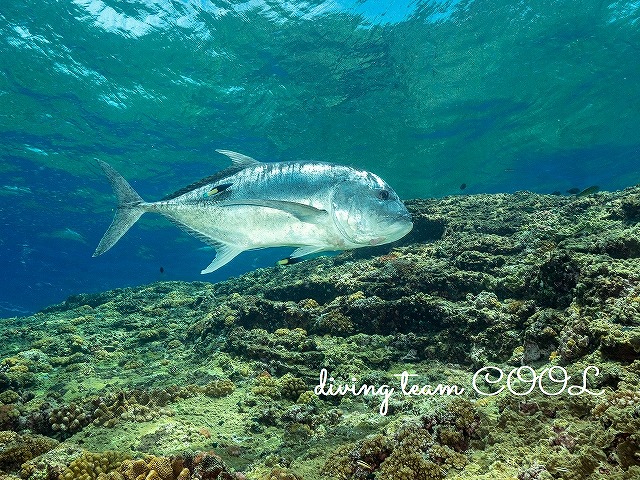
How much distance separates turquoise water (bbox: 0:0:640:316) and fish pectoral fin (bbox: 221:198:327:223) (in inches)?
555

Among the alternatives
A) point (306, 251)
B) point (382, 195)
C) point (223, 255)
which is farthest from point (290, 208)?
point (223, 255)

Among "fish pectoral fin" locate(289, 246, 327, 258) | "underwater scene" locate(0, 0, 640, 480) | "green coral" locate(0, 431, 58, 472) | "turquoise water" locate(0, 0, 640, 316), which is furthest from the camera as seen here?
"turquoise water" locate(0, 0, 640, 316)

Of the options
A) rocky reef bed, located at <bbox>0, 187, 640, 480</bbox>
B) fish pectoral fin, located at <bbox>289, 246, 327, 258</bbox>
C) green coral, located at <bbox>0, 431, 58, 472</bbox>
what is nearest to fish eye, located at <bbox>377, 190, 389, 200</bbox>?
fish pectoral fin, located at <bbox>289, 246, 327, 258</bbox>

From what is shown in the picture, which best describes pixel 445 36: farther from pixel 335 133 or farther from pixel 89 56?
pixel 89 56

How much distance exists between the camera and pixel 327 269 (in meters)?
8.04

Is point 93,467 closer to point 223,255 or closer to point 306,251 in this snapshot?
point 223,255

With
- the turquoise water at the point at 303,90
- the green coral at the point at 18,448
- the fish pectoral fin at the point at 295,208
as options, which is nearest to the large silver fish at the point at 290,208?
the fish pectoral fin at the point at 295,208

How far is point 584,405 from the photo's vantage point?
216 centimetres

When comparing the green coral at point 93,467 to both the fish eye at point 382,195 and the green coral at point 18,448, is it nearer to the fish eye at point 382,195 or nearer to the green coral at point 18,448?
the green coral at point 18,448

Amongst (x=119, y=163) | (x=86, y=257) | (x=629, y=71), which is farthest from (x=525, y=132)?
(x=86, y=257)

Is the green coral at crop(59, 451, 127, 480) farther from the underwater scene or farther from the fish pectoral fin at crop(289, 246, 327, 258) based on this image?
the fish pectoral fin at crop(289, 246, 327, 258)

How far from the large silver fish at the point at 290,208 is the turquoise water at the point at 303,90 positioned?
529 inches

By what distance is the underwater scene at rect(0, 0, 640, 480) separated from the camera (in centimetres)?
254

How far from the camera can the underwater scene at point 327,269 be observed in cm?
254
